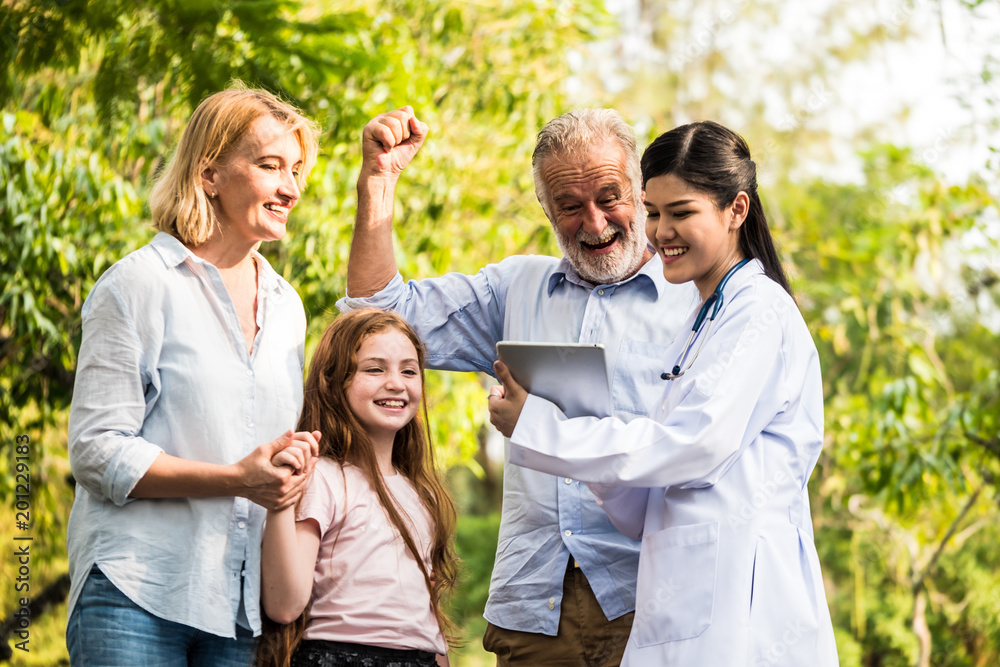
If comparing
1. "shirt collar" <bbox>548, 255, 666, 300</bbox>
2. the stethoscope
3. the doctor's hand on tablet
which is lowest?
the doctor's hand on tablet

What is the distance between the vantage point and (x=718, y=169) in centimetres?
203

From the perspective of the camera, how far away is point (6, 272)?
383cm

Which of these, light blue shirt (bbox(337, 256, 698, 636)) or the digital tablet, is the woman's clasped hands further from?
light blue shirt (bbox(337, 256, 698, 636))

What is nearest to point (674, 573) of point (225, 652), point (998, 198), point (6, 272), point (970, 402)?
point (225, 652)

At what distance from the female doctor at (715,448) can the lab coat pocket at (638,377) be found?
27 centimetres

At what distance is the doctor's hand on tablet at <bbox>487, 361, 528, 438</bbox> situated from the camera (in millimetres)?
1996

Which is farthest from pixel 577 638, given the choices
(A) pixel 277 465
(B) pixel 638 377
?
(A) pixel 277 465

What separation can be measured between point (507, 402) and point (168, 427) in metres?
0.69

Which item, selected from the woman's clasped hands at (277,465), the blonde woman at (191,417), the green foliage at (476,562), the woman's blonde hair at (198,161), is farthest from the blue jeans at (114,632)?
the green foliage at (476,562)

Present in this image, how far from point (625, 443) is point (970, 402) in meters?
3.85

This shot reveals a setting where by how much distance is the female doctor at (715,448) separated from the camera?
5.97 feet

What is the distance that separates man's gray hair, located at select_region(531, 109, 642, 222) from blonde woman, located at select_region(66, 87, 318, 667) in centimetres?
72

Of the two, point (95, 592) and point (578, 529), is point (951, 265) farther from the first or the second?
point (95, 592)

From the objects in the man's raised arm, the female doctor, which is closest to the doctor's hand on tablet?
the female doctor
